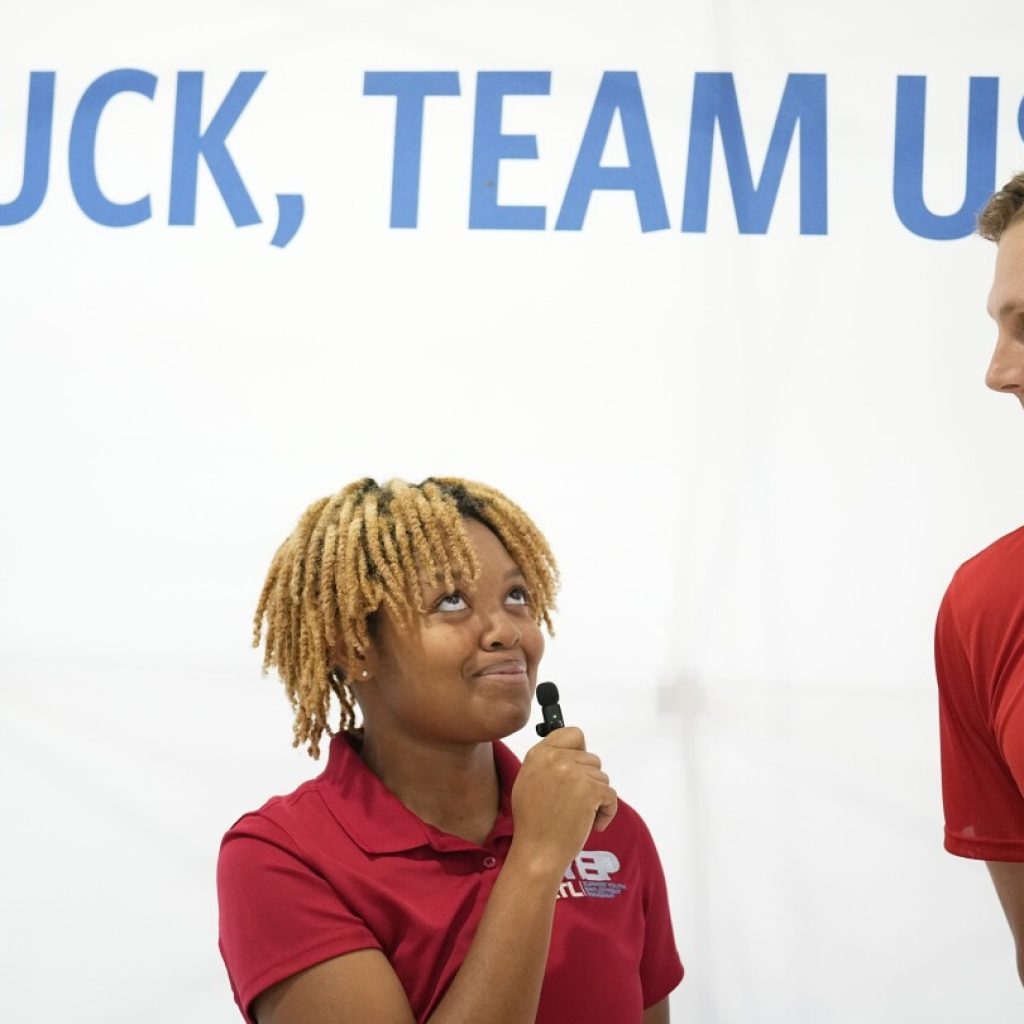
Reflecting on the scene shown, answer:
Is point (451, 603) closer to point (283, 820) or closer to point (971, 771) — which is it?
point (283, 820)

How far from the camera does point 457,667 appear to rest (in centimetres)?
128

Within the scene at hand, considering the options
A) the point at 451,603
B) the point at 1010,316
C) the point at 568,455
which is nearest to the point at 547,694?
the point at 451,603

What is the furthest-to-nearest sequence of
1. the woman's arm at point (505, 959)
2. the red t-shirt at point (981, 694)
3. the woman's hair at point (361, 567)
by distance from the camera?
1. the woman's hair at point (361, 567)
2. the red t-shirt at point (981, 694)
3. the woman's arm at point (505, 959)

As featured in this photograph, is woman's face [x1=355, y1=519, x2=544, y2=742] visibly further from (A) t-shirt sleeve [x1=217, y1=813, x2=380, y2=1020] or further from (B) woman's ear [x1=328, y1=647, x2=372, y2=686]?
(A) t-shirt sleeve [x1=217, y1=813, x2=380, y2=1020]

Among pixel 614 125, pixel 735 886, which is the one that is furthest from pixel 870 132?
pixel 735 886

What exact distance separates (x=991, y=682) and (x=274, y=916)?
2.07 feet

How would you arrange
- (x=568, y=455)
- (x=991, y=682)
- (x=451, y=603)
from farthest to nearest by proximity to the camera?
(x=568, y=455) → (x=451, y=603) → (x=991, y=682)

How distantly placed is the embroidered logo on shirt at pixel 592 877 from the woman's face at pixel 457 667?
0.46ft

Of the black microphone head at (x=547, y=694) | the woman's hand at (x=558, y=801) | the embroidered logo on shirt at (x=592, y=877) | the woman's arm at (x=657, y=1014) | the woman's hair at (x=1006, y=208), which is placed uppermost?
the woman's hair at (x=1006, y=208)

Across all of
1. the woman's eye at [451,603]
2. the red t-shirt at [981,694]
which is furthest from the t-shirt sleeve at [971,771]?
the woman's eye at [451,603]

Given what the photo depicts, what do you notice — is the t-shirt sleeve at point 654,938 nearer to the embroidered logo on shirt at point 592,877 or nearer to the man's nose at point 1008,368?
the embroidered logo on shirt at point 592,877

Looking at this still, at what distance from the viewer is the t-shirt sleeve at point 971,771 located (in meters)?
1.24

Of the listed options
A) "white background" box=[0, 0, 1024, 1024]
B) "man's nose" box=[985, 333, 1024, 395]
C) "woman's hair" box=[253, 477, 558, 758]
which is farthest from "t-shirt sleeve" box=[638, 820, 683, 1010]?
"man's nose" box=[985, 333, 1024, 395]

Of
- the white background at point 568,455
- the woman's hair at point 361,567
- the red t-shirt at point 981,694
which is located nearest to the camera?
the red t-shirt at point 981,694
